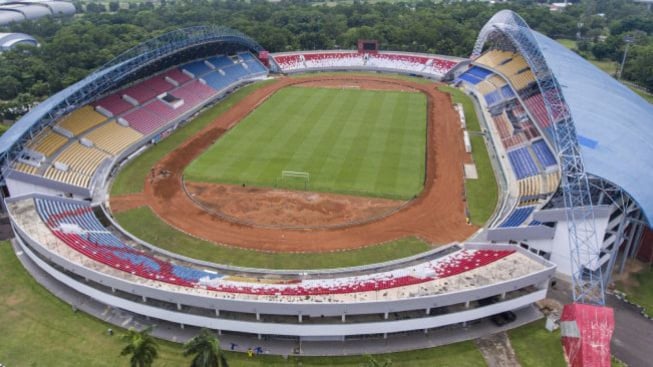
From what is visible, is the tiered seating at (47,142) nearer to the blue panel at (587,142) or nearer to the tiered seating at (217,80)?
the tiered seating at (217,80)

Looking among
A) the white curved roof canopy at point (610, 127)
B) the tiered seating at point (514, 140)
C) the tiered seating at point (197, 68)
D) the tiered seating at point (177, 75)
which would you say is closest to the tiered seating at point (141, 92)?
the tiered seating at point (177, 75)

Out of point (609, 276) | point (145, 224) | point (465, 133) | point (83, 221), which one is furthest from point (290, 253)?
point (465, 133)

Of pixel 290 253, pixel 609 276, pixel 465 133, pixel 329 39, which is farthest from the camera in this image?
pixel 329 39

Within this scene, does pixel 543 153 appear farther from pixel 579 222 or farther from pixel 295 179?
pixel 295 179

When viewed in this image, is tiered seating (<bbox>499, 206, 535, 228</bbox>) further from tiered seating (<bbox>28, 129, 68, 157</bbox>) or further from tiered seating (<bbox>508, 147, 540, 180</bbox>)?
tiered seating (<bbox>28, 129, 68, 157</bbox>)

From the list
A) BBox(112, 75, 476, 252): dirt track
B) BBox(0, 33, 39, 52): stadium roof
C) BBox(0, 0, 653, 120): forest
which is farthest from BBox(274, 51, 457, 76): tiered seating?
BBox(0, 33, 39, 52): stadium roof

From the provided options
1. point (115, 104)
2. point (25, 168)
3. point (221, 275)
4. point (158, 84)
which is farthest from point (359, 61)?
point (221, 275)

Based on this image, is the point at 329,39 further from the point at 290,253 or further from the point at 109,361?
the point at 109,361
